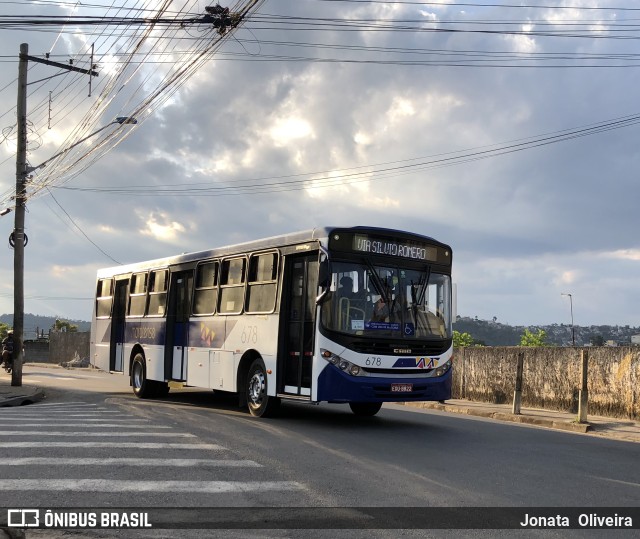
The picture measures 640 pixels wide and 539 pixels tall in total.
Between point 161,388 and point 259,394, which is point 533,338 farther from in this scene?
point 259,394

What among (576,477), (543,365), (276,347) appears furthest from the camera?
(543,365)

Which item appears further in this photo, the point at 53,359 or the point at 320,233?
the point at 53,359

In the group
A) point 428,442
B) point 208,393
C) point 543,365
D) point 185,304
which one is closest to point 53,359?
point 208,393

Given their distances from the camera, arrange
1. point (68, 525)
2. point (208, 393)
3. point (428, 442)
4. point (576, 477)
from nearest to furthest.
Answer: point (68, 525) → point (576, 477) → point (428, 442) → point (208, 393)

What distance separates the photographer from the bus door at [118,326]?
19906 millimetres

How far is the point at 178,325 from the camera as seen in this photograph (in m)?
16.8

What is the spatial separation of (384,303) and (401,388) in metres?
1.47

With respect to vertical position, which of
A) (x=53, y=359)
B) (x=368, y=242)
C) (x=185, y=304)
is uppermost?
(x=368, y=242)

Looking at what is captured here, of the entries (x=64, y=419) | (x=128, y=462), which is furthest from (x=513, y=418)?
(x=128, y=462)

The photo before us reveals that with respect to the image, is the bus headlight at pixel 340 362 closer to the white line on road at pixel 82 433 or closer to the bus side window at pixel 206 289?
the white line on road at pixel 82 433

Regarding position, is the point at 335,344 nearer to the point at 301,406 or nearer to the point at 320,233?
the point at 320,233

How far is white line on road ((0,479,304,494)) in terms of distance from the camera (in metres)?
6.78

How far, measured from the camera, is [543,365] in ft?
59.0

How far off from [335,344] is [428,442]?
2167 mm
